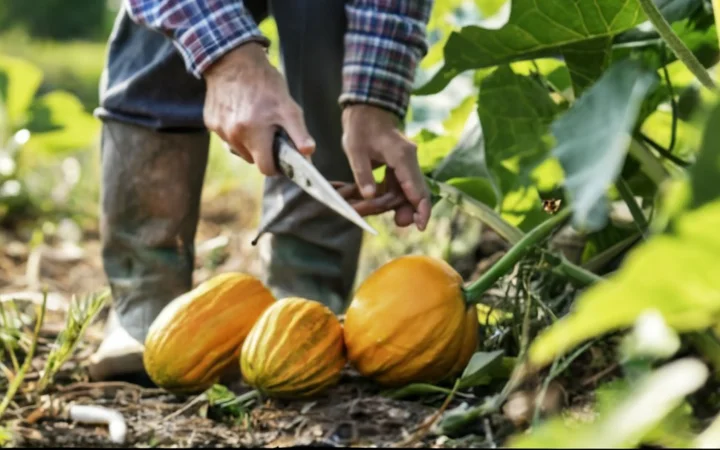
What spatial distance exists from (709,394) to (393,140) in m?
0.60

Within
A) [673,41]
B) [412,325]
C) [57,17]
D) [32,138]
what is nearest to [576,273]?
[412,325]

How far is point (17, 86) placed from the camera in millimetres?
2826

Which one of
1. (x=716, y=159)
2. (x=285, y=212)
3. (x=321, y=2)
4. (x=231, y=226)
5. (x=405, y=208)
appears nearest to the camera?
(x=716, y=159)

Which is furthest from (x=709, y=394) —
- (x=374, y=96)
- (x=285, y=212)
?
(x=285, y=212)

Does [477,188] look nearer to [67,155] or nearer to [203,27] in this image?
[203,27]

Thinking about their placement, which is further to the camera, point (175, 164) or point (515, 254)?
point (175, 164)

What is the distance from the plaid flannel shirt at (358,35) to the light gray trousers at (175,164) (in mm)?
144

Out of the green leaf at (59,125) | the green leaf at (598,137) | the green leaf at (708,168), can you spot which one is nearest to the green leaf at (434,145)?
the green leaf at (598,137)

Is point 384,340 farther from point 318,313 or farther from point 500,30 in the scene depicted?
point 500,30

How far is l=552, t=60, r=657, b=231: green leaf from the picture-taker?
2.50 feet

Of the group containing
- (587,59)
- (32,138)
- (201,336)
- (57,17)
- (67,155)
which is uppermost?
(587,59)

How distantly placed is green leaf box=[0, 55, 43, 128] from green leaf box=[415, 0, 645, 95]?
1.63 meters

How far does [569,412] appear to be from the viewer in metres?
1.25

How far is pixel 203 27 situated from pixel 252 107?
16cm
